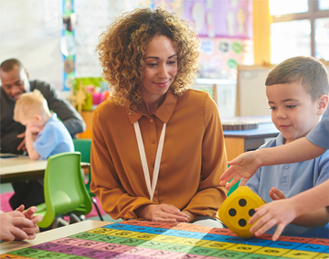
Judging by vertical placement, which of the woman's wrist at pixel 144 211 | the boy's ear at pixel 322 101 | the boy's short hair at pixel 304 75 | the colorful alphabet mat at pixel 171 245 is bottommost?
the woman's wrist at pixel 144 211

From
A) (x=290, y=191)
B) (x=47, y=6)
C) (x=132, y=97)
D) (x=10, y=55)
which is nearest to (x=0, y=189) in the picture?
(x=10, y=55)

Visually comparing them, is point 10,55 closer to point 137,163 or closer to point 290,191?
point 137,163

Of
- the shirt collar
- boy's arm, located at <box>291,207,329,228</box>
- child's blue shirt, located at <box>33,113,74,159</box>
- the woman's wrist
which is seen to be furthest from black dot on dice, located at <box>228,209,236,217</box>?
child's blue shirt, located at <box>33,113,74,159</box>

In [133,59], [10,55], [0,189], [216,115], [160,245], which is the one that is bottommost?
[0,189]

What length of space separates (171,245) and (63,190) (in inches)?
68.7

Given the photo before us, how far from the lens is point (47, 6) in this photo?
6.12m

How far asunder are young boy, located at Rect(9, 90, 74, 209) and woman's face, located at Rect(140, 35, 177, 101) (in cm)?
154

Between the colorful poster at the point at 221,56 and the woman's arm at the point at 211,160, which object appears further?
the colorful poster at the point at 221,56

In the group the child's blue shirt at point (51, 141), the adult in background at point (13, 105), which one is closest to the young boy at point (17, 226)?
the child's blue shirt at point (51, 141)

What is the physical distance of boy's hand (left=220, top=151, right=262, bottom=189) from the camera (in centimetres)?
113

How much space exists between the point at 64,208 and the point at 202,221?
136 centimetres

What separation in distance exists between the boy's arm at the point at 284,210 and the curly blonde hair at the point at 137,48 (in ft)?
2.81

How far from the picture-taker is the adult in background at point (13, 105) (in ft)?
10.9

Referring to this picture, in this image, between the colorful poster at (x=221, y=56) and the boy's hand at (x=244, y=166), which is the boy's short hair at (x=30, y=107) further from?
the colorful poster at (x=221, y=56)
